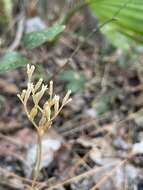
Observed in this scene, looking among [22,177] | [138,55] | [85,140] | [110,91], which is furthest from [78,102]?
[22,177]

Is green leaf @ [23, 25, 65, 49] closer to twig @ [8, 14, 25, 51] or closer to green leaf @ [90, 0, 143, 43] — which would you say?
green leaf @ [90, 0, 143, 43]

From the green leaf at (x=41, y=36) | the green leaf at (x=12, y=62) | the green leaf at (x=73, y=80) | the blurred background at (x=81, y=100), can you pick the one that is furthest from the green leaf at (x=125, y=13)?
the green leaf at (x=73, y=80)

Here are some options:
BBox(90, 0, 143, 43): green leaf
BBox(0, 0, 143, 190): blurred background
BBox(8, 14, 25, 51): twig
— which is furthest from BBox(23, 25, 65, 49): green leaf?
BBox(8, 14, 25, 51): twig

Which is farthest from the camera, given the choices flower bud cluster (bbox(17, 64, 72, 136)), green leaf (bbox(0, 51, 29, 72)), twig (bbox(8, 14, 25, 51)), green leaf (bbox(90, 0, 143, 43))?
twig (bbox(8, 14, 25, 51))

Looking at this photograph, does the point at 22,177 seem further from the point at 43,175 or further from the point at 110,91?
the point at 110,91

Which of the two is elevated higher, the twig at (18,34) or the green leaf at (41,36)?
the green leaf at (41,36)

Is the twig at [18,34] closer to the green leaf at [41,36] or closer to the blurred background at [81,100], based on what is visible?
the blurred background at [81,100]

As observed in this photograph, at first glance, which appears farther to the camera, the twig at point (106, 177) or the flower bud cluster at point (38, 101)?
the twig at point (106, 177)
